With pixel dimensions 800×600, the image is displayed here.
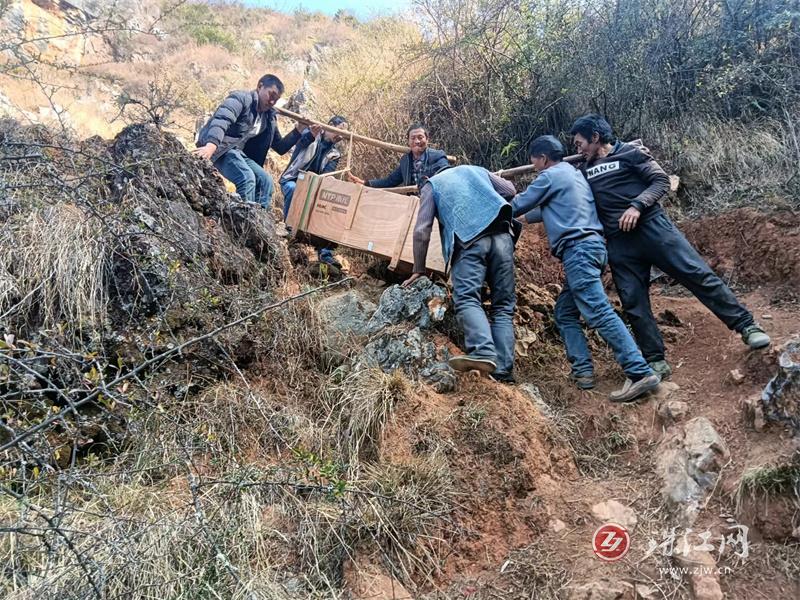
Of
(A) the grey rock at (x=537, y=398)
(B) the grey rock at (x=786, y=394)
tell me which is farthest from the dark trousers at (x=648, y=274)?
(A) the grey rock at (x=537, y=398)

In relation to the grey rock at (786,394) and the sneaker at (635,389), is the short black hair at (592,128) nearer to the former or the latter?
the sneaker at (635,389)

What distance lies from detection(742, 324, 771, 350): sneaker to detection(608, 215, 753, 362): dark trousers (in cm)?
4

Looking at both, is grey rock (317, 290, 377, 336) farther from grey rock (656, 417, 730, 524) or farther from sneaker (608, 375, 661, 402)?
grey rock (656, 417, 730, 524)

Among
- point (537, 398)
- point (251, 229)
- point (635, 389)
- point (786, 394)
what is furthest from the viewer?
point (251, 229)

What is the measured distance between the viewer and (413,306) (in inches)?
163

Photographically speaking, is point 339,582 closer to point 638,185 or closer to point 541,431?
point 541,431

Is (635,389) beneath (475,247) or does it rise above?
beneath

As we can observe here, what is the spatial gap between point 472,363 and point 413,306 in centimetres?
82

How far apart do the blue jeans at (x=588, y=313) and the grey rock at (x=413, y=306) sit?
0.86 meters

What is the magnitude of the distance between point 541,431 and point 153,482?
217 centimetres

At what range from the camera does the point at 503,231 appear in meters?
4.02

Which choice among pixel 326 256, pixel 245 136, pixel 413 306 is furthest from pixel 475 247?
pixel 245 136

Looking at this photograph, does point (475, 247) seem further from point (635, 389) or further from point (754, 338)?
point (754, 338)

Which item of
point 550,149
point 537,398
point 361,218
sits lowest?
point 537,398
